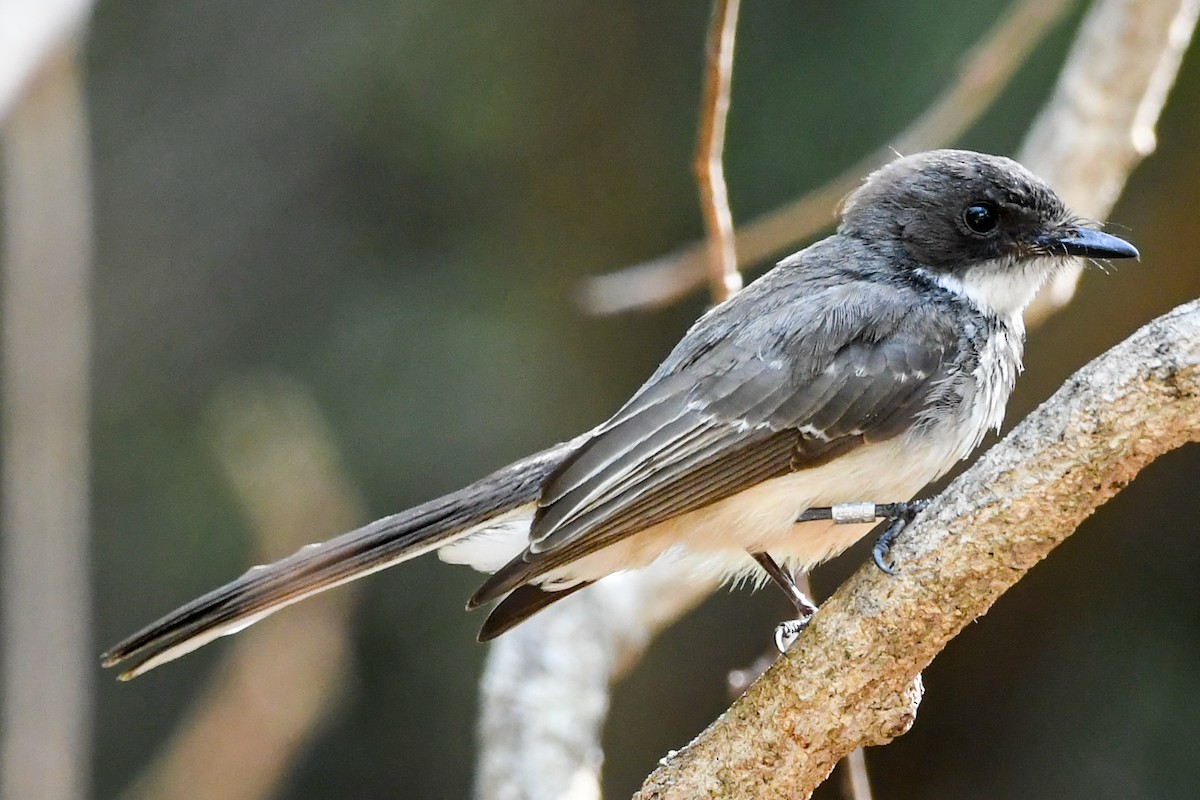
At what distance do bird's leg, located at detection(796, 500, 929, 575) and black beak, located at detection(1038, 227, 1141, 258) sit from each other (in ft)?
3.41

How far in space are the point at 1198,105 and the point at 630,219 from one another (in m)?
2.57

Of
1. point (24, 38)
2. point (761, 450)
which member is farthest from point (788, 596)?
point (24, 38)

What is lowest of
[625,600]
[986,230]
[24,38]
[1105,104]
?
[625,600]

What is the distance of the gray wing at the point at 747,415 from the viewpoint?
3.19 meters

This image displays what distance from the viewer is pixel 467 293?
6598 mm

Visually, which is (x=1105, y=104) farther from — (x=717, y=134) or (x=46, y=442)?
(x=46, y=442)

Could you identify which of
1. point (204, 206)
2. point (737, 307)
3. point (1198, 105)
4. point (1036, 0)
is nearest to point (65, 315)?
point (737, 307)

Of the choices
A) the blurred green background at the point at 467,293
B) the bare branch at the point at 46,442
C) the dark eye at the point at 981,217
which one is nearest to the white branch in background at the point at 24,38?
the bare branch at the point at 46,442

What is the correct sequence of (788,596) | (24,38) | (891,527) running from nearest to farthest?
1. (891,527)
2. (24,38)
3. (788,596)

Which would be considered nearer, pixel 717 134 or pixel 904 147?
pixel 717 134

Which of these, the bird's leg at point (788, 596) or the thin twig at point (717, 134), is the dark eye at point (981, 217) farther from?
the bird's leg at point (788, 596)

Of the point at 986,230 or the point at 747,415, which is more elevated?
the point at 986,230

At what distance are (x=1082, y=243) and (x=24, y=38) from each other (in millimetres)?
2699

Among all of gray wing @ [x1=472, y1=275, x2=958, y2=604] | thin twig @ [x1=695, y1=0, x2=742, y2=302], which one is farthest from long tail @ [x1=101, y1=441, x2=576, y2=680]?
thin twig @ [x1=695, y1=0, x2=742, y2=302]
